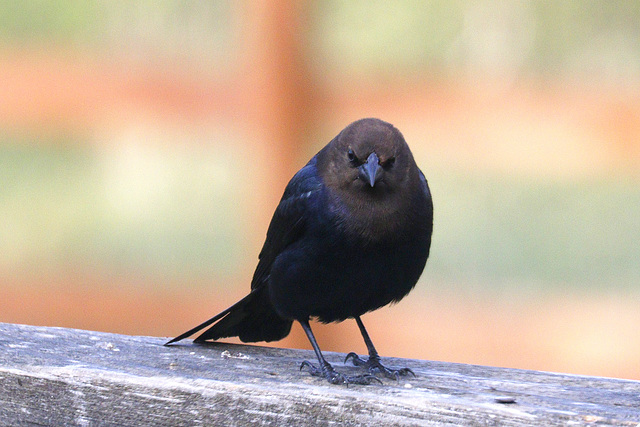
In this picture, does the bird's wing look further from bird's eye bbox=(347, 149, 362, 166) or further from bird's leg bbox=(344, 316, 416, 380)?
bird's leg bbox=(344, 316, 416, 380)

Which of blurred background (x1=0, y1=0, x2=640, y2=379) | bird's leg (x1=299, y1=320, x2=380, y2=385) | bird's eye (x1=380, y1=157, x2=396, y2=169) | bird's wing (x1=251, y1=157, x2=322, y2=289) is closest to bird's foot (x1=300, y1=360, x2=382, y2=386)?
bird's leg (x1=299, y1=320, x2=380, y2=385)

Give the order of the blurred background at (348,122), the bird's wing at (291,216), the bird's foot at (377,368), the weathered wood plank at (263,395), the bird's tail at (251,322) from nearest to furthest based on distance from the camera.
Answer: the weathered wood plank at (263,395)
the bird's foot at (377,368)
the bird's wing at (291,216)
the bird's tail at (251,322)
the blurred background at (348,122)

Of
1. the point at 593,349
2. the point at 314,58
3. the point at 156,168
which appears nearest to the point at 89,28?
the point at 156,168

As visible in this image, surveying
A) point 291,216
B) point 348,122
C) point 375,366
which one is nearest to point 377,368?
point 375,366

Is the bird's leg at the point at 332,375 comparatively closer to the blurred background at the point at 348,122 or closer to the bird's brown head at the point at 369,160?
the bird's brown head at the point at 369,160

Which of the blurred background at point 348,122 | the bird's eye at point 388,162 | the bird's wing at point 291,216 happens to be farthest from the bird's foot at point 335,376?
the blurred background at point 348,122

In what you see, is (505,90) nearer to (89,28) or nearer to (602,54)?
(602,54)
